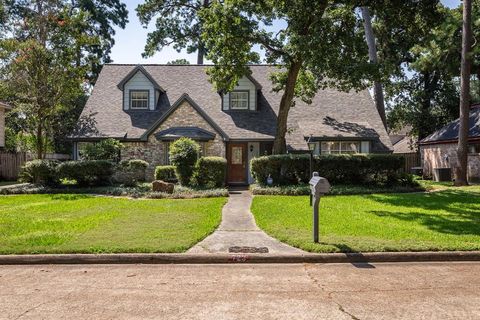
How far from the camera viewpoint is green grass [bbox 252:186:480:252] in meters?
7.65

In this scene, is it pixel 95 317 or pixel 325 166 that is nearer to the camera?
pixel 95 317

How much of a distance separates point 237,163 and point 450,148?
559 inches

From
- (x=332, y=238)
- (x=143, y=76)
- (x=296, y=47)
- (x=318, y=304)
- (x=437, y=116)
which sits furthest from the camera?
(x=437, y=116)

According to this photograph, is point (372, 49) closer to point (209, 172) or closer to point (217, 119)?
point (217, 119)

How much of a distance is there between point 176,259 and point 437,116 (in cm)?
3204

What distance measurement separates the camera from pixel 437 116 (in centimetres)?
3325

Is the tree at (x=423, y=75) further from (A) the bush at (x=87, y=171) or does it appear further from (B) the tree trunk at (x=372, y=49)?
(A) the bush at (x=87, y=171)

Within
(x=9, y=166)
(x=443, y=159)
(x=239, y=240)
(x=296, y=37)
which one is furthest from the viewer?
(x=443, y=159)

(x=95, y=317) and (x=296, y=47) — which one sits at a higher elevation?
(x=296, y=47)

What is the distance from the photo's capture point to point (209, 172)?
19.0 metres

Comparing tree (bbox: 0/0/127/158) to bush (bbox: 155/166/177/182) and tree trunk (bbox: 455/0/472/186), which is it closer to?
bush (bbox: 155/166/177/182)

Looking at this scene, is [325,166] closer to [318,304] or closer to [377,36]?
[318,304]

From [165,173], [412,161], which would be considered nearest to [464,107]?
[412,161]

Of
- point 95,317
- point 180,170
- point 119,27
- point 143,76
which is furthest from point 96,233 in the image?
point 119,27
